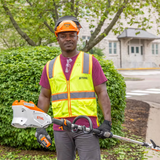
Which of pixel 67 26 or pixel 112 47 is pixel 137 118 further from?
pixel 112 47

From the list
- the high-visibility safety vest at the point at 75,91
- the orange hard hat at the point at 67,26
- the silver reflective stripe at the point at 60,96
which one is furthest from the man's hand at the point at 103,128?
the orange hard hat at the point at 67,26

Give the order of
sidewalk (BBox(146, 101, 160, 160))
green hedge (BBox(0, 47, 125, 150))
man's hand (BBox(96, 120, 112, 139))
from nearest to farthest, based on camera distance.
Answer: man's hand (BBox(96, 120, 112, 139)) < green hedge (BBox(0, 47, 125, 150)) < sidewalk (BBox(146, 101, 160, 160))

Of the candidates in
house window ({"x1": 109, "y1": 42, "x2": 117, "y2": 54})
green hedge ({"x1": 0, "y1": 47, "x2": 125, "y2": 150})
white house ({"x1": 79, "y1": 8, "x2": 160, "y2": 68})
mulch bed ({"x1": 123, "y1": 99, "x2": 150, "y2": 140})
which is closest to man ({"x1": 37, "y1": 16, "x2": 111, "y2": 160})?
green hedge ({"x1": 0, "y1": 47, "x2": 125, "y2": 150})

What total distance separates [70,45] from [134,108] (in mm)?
7392

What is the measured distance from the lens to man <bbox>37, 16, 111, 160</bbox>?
256 cm

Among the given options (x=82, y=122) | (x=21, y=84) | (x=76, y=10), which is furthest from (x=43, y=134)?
(x=76, y=10)

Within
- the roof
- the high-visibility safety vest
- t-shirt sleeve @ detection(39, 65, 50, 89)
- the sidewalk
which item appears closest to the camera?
the high-visibility safety vest

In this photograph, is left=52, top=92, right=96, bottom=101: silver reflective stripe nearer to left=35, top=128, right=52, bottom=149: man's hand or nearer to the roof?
left=35, top=128, right=52, bottom=149: man's hand

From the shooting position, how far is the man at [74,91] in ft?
8.40

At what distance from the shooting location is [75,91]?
2578mm

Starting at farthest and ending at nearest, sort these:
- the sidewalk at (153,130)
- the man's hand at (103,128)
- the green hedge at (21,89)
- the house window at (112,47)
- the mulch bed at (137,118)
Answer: the house window at (112,47) → the mulch bed at (137,118) → the sidewalk at (153,130) → the green hedge at (21,89) → the man's hand at (103,128)

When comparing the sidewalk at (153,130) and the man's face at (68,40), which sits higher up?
the man's face at (68,40)

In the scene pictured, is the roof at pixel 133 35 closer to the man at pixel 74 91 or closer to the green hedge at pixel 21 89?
the green hedge at pixel 21 89

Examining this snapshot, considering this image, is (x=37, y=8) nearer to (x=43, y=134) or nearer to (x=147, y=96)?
(x=43, y=134)
